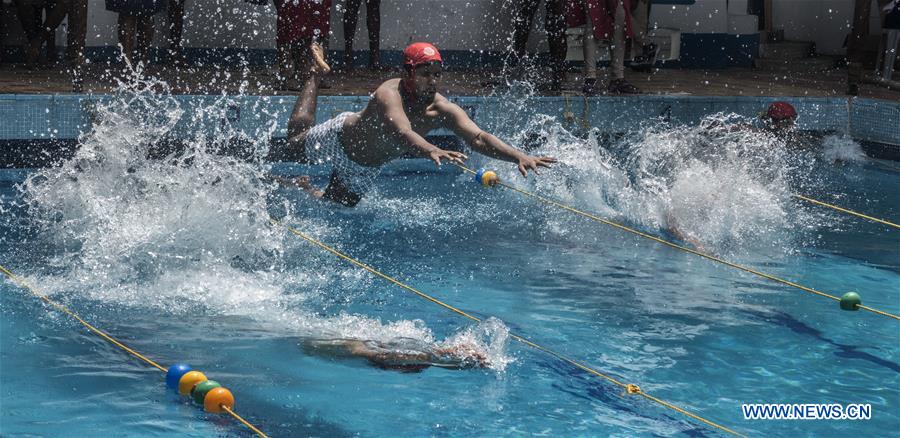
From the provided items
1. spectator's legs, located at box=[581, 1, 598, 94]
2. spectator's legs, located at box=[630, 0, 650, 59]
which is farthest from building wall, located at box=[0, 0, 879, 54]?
spectator's legs, located at box=[581, 1, 598, 94]

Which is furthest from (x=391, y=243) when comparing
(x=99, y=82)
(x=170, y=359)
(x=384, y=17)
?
(x=384, y=17)

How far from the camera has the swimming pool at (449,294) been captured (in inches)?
187

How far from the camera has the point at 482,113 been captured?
408 inches

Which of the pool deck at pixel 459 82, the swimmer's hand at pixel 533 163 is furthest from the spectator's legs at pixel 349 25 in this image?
the swimmer's hand at pixel 533 163

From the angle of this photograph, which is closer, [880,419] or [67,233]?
[880,419]

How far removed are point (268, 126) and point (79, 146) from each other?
4.99ft

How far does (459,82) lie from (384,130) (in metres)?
4.55

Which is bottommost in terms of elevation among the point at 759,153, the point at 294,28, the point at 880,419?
the point at 880,419

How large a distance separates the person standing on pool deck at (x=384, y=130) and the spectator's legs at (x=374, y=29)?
373 centimetres

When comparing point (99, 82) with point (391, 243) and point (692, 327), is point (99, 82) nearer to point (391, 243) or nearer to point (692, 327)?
point (391, 243)

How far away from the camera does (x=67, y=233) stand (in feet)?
23.0

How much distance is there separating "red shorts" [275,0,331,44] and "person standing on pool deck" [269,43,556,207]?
2.09 metres

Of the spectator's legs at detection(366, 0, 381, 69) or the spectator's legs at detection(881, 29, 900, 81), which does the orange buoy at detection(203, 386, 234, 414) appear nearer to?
the spectator's legs at detection(366, 0, 381, 69)

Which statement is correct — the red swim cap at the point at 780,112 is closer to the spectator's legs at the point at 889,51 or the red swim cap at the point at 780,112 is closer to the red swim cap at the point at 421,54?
the red swim cap at the point at 421,54
